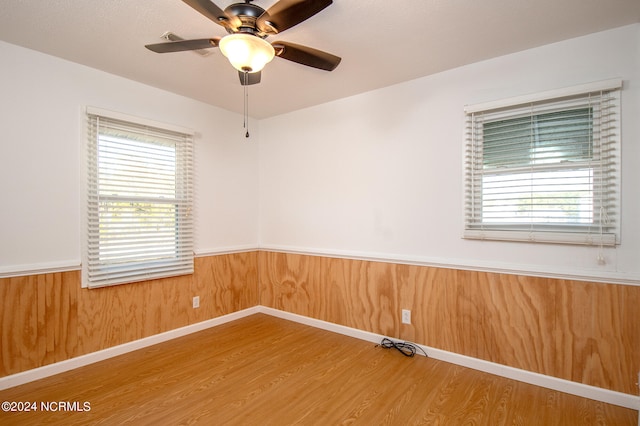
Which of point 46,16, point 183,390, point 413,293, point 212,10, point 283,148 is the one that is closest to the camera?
point 212,10

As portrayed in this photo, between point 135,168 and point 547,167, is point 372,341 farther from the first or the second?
point 135,168

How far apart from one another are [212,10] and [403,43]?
136cm

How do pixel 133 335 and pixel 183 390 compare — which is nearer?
pixel 183 390

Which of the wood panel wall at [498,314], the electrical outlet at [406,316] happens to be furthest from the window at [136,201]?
the electrical outlet at [406,316]

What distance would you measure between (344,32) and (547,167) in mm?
1745

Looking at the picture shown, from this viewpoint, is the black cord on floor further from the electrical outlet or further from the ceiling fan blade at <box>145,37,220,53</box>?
the ceiling fan blade at <box>145,37,220,53</box>

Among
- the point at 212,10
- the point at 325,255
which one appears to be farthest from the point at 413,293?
the point at 212,10

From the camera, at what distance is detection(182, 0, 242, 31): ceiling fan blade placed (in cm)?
143

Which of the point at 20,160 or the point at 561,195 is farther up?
the point at 20,160

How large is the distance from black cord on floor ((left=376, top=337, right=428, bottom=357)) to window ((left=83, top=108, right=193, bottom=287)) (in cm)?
213

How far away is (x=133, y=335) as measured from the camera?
2861 millimetres

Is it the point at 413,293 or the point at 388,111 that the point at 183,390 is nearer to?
the point at 413,293

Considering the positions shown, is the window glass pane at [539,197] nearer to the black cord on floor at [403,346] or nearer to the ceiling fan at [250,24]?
the black cord on floor at [403,346]

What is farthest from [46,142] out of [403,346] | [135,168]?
[403,346]
